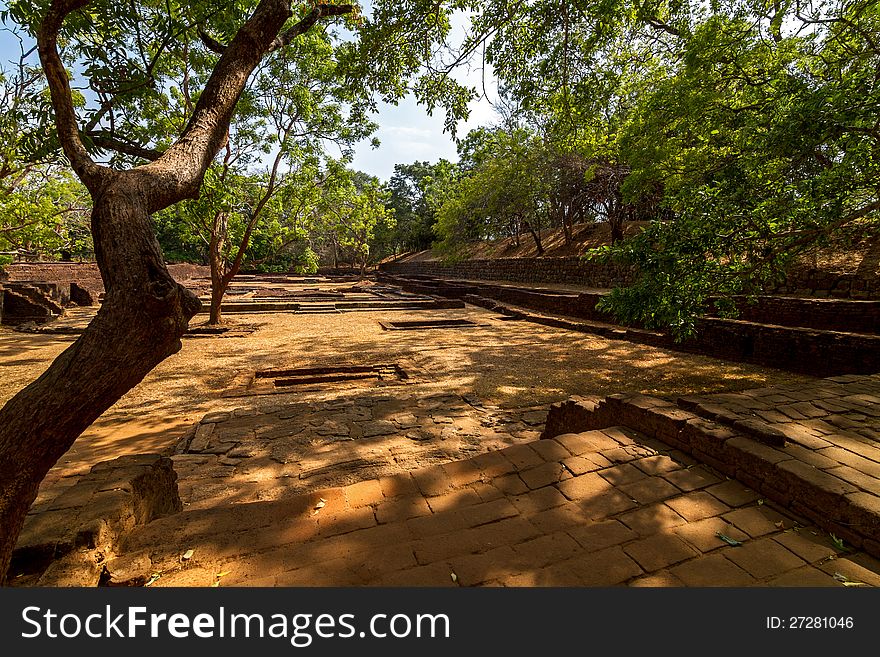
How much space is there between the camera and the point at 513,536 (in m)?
1.93

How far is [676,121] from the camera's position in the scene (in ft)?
27.1

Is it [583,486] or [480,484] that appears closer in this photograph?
[583,486]

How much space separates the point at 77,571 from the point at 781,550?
313 centimetres

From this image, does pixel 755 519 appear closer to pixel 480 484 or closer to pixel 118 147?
pixel 480 484

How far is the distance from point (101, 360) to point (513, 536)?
2.07 m

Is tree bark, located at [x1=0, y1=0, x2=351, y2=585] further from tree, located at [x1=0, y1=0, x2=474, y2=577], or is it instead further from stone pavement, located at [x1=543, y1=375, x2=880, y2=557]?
stone pavement, located at [x1=543, y1=375, x2=880, y2=557]

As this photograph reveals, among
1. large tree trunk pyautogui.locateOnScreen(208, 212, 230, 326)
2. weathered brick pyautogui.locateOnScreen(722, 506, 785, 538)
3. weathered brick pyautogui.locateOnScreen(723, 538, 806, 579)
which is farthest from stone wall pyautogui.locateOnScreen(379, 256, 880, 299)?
large tree trunk pyautogui.locateOnScreen(208, 212, 230, 326)

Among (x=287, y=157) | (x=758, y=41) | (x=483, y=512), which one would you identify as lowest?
(x=483, y=512)

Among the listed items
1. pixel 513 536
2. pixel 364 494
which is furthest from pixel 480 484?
pixel 364 494

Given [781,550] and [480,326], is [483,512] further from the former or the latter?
[480,326]

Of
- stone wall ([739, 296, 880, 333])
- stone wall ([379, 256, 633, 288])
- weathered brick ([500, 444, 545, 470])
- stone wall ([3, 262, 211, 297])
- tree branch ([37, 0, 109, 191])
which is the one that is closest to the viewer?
tree branch ([37, 0, 109, 191])

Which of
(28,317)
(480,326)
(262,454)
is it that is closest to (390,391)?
(262,454)

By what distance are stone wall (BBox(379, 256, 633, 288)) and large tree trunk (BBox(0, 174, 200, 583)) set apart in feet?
37.8

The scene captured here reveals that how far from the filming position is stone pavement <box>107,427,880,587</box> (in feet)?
5.46
